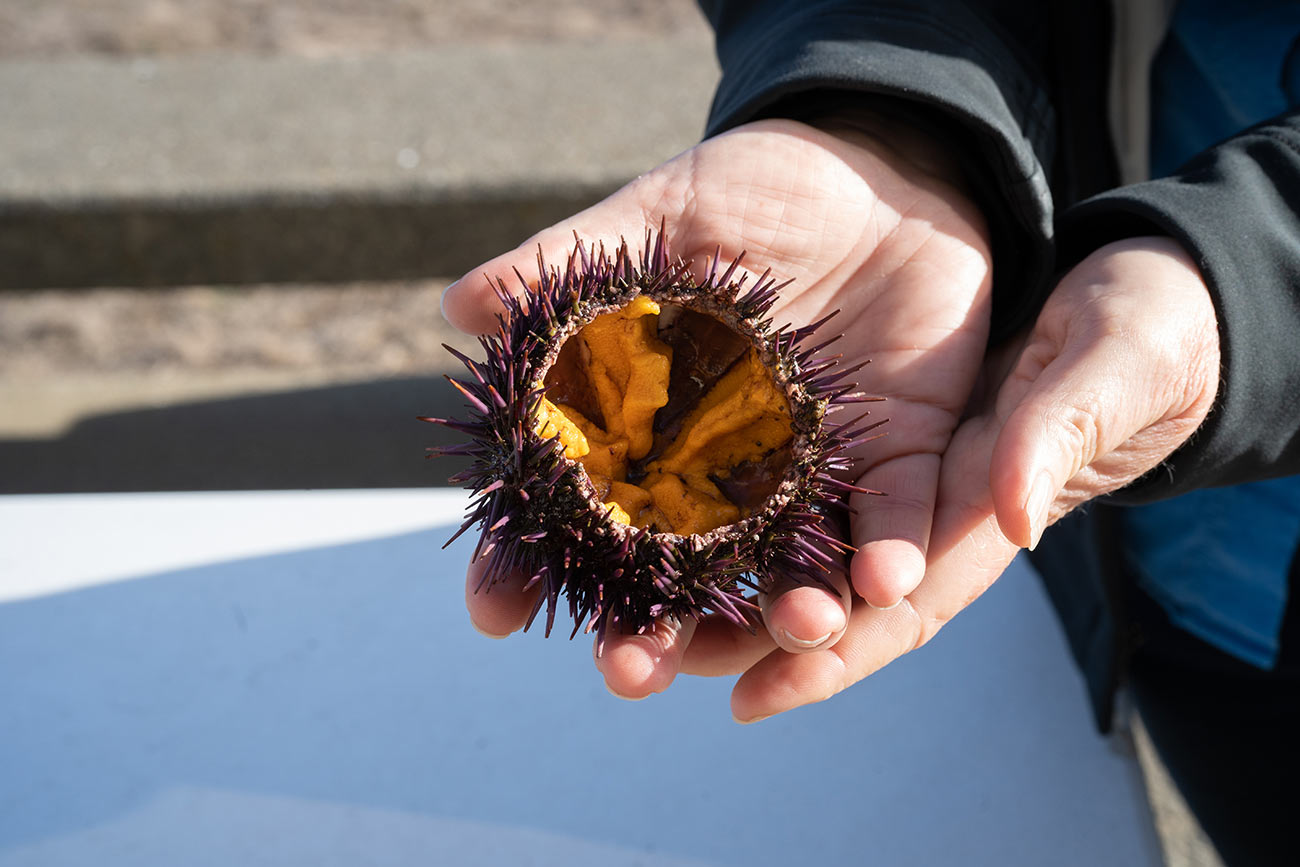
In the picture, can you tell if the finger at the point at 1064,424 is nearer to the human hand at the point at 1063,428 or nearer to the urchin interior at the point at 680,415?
the human hand at the point at 1063,428

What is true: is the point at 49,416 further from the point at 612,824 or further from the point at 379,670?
the point at 612,824

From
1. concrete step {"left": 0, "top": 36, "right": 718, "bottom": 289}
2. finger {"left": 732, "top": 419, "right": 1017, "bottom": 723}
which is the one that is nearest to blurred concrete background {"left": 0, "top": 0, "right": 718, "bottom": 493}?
concrete step {"left": 0, "top": 36, "right": 718, "bottom": 289}

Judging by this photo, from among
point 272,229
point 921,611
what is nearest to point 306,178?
point 272,229

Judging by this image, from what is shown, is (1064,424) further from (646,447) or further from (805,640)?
(646,447)

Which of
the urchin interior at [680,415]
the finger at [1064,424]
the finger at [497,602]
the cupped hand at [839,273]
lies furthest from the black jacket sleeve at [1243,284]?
the finger at [497,602]

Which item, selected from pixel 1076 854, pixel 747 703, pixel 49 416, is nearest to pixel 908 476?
pixel 747 703

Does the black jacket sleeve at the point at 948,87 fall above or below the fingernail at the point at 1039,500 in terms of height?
above
